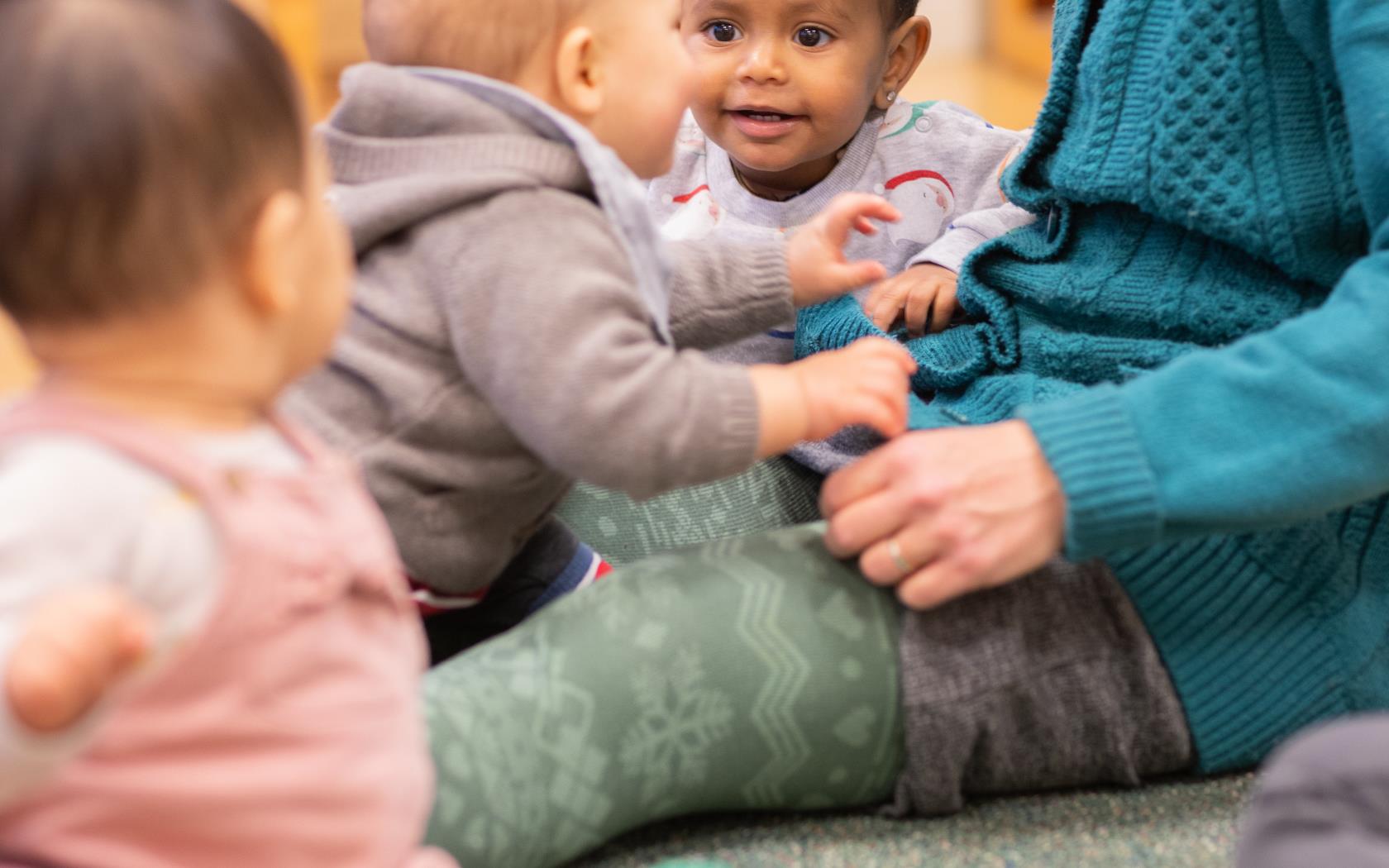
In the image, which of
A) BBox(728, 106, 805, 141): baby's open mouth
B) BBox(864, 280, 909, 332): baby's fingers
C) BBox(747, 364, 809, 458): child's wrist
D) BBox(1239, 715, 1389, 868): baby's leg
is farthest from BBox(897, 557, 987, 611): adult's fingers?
BBox(728, 106, 805, 141): baby's open mouth

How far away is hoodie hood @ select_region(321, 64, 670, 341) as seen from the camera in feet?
2.68

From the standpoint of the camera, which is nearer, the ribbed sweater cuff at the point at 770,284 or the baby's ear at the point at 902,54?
the ribbed sweater cuff at the point at 770,284

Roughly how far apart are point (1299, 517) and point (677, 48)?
50 cm

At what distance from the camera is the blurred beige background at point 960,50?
11.2ft

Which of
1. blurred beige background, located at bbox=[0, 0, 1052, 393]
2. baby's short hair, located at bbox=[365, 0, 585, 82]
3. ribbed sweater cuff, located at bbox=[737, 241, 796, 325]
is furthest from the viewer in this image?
blurred beige background, located at bbox=[0, 0, 1052, 393]

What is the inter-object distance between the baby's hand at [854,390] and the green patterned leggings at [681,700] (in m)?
0.11

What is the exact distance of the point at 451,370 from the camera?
2.71 ft

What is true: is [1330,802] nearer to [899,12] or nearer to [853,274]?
[853,274]

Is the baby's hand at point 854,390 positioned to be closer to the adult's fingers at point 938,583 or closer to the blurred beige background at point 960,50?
the adult's fingers at point 938,583

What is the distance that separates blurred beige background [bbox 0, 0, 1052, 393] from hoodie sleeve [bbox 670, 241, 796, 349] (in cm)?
206

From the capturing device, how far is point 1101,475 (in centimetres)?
78

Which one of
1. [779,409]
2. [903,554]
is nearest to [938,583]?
[903,554]

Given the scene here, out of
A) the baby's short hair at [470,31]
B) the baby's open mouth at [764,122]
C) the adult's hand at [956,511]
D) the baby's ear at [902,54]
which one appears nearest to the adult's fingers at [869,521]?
the adult's hand at [956,511]

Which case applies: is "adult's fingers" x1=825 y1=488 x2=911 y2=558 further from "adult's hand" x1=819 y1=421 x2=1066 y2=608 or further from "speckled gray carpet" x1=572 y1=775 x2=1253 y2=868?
"speckled gray carpet" x1=572 y1=775 x2=1253 y2=868
